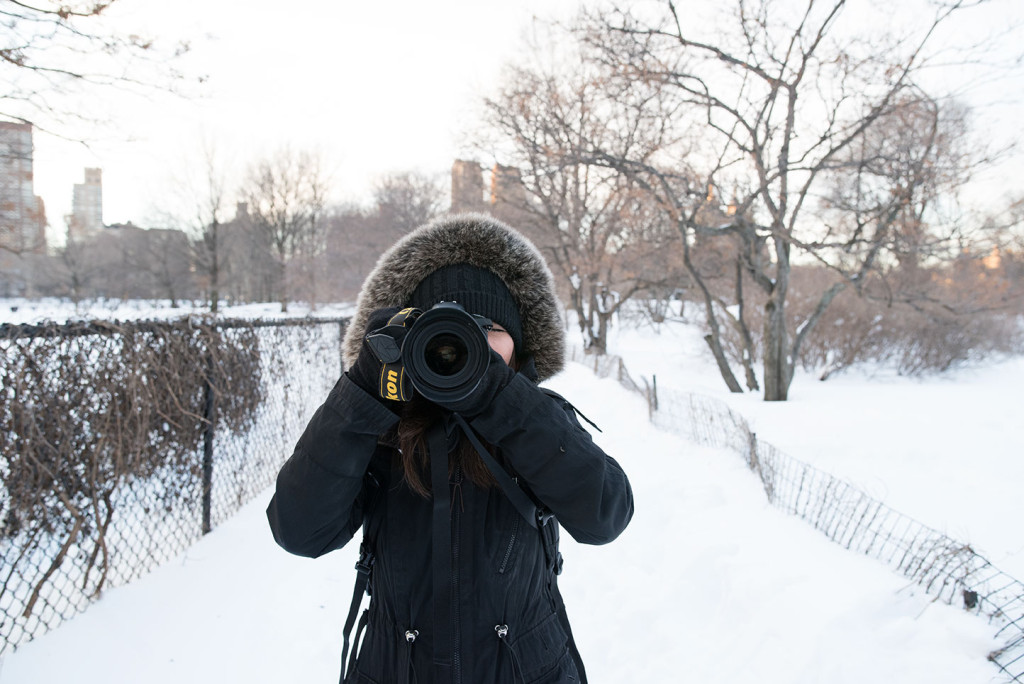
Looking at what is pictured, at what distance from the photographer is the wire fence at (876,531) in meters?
2.99

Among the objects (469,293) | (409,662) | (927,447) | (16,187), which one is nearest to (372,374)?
(469,293)

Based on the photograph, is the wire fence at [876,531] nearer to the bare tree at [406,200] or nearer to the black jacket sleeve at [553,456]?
the black jacket sleeve at [553,456]

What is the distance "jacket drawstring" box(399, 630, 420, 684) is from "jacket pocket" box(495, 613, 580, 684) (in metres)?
0.19

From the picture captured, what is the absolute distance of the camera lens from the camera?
116 centimetres

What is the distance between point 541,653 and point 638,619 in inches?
90.4

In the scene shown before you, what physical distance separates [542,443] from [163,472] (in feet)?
12.0

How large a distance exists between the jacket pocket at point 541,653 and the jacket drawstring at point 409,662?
0.19 m

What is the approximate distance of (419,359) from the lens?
3.64ft

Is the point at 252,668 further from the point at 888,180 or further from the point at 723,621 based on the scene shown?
the point at 888,180

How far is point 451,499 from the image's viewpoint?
1.23 m

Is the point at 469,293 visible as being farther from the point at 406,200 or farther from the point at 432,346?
the point at 406,200

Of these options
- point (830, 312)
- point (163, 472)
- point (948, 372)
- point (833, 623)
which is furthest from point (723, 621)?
point (948, 372)

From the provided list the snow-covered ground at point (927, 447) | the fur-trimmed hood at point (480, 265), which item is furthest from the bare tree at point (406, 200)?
the fur-trimmed hood at point (480, 265)

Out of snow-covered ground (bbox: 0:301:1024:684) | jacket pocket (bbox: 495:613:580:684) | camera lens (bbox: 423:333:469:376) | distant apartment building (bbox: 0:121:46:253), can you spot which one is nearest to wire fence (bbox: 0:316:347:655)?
snow-covered ground (bbox: 0:301:1024:684)
